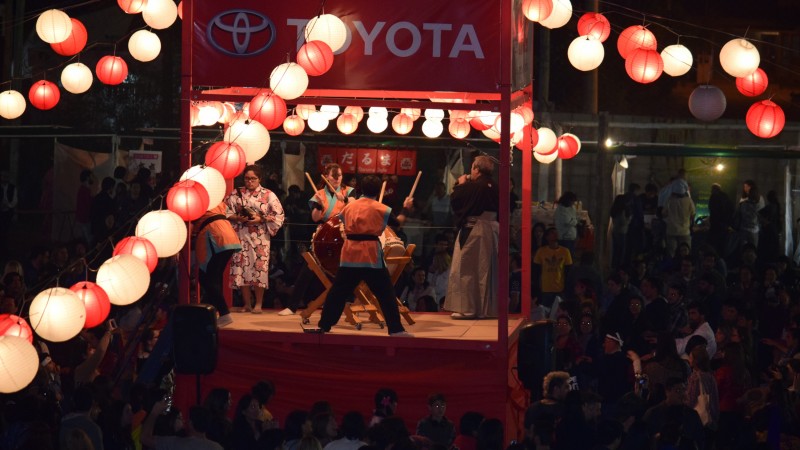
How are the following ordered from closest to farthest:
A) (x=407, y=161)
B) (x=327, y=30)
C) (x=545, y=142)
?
1. (x=327, y=30)
2. (x=545, y=142)
3. (x=407, y=161)

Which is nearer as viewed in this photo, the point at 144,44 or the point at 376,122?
the point at 144,44

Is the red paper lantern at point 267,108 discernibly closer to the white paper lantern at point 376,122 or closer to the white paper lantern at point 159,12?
the white paper lantern at point 159,12

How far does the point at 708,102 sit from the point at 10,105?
8233 mm

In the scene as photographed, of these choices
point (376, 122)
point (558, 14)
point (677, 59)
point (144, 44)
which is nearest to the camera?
point (558, 14)

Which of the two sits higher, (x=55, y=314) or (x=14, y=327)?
(x=55, y=314)

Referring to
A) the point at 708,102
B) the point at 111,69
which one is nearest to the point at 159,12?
the point at 111,69

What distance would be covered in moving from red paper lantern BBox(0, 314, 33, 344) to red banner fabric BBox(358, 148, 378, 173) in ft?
31.8

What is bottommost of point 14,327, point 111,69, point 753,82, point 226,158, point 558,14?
point 14,327

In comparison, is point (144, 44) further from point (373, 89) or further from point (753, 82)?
point (753, 82)

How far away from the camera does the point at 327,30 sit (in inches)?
481

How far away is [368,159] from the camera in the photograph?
20094 mm

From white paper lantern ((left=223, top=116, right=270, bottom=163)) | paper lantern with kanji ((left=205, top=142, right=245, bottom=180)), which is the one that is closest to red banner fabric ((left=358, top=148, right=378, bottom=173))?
white paper lantern ((left=223, top=116, right=270, bottom=163))

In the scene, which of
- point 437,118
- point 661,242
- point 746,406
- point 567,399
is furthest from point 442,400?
point 661,242

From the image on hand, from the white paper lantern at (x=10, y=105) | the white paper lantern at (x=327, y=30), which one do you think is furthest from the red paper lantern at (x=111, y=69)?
the white paper lantern at (x=327, y=30)
